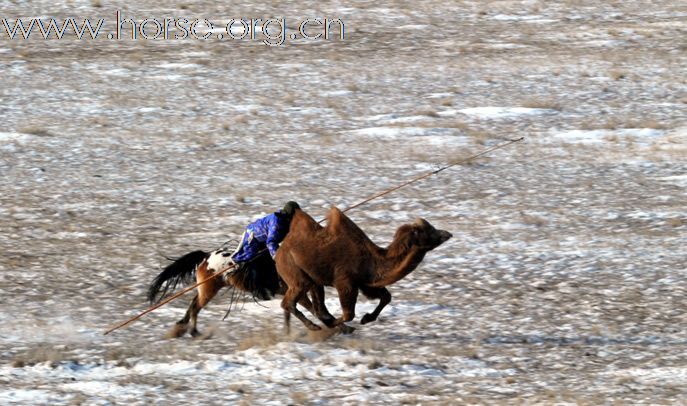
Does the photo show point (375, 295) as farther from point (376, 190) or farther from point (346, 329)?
point (376, 190)

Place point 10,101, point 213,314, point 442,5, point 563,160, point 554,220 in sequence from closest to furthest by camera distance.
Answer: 1. point 213,314
2. point 554,220
3. point 563,160
4. point 10,101
5. point 442,5

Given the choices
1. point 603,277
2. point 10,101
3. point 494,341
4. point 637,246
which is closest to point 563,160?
point 637,246

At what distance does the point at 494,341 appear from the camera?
1073cm

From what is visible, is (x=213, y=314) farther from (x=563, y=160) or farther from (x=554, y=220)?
(x=563, y=160)

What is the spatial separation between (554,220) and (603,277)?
7.68 ft

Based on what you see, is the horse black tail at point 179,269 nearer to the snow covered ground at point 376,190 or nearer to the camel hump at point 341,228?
the snow covered ground at point 376,190

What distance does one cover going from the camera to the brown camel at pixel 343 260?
959cm

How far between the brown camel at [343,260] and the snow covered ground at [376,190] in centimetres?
66

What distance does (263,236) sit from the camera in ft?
33.5

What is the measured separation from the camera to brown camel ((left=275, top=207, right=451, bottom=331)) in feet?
31.5

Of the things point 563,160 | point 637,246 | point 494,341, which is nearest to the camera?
point 494,341

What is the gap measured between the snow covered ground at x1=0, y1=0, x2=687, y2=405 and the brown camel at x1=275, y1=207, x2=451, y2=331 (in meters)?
0.66

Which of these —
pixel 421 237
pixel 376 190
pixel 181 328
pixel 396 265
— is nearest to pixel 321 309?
pixel 396 265

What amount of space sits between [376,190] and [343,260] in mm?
6652
